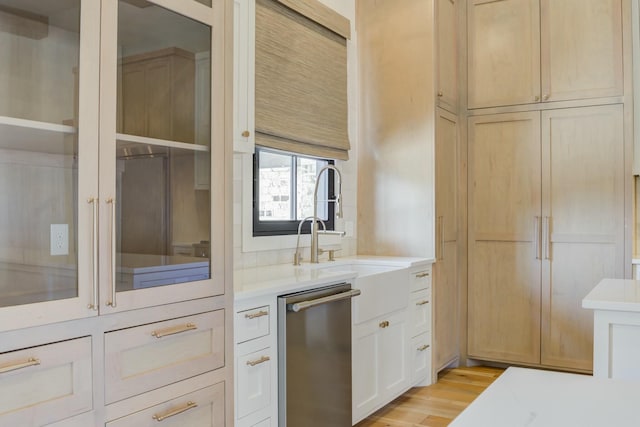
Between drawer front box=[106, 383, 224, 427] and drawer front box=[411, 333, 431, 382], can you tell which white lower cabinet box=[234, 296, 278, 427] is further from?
drawer front box=[411, 333, 431, 382]

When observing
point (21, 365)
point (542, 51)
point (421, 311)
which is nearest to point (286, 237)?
point (421, 311)

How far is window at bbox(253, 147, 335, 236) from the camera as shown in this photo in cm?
311

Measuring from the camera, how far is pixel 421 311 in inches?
140

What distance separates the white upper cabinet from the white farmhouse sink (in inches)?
62.3

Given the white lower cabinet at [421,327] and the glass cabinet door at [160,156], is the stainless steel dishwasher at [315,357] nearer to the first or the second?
the glass cabinet door at [160,156]

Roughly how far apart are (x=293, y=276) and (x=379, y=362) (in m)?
0.82

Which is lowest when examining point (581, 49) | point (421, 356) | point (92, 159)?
point (421, 356)

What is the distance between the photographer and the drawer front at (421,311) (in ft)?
11.3

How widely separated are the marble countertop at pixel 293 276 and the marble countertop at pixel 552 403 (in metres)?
1.17

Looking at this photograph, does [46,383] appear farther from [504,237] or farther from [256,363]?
[504,237]

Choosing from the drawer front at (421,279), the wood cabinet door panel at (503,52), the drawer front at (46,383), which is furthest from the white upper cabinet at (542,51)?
the drawer front at (46,383)

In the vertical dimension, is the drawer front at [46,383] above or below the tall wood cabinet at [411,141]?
below

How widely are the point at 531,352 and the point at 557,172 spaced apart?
1.29 metres

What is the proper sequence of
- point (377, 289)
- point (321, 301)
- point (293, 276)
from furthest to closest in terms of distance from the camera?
point (377, 289) < point (293, 276) < point (321, 301)
